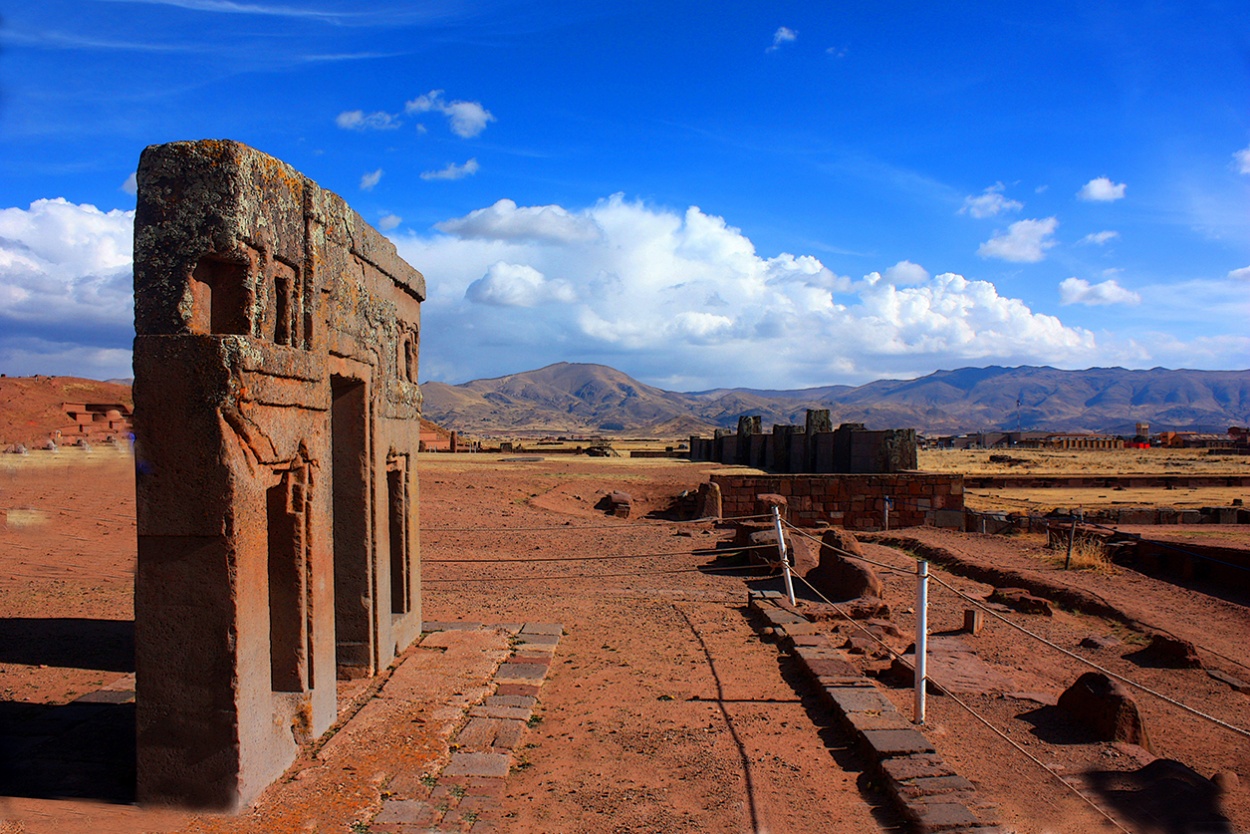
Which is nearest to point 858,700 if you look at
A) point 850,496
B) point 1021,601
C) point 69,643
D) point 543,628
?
point 543,628

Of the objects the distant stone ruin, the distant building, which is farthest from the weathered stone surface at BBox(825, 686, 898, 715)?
the distant building

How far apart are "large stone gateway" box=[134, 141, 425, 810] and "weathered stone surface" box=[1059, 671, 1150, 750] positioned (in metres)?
5.65

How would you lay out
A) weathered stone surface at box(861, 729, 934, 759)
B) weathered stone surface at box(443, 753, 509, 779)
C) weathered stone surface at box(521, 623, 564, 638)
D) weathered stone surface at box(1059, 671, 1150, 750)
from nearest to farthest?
weathered stone surface at box(443, 753, 509, 779) → weathered stone surface at box(861, 729, 934, 759) → weathered stone surface at box(1059, 671, 1150, 750) → weathered stone surface at box(521, 623, 564, 638)

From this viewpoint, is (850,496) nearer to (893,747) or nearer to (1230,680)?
(1230,680)

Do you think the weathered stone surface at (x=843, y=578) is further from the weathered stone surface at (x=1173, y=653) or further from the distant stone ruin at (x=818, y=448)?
the distant stone ruin at (x=818, y=448)

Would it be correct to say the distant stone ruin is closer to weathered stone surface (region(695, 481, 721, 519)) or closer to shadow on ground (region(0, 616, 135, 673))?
weathered stone surface (region(695, 481, 721, 519))

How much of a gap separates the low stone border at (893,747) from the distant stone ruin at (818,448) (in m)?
13.8

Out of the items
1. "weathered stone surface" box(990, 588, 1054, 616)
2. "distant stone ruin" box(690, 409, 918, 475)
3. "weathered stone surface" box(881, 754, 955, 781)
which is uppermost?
"distant stone ruin" box(690, 409, 918, 475)

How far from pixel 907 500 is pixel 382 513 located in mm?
15073

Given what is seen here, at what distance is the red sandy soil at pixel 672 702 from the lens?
4746 mm

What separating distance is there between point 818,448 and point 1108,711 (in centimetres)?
2053

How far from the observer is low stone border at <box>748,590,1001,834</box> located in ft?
14.7

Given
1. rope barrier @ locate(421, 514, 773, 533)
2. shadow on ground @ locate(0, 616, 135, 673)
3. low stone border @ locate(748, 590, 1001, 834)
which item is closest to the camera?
low stone border @ locate(748, 590, 1001, 834)

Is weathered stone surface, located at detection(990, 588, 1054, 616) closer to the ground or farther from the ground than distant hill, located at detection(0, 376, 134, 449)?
closer to the ground
